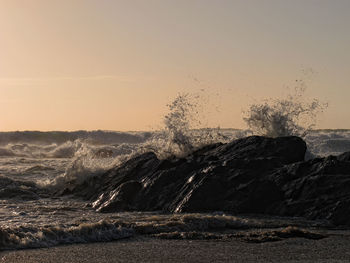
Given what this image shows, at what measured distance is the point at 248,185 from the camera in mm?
9453

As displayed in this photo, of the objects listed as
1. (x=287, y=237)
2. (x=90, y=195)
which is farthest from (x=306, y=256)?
(x=90, y=195)

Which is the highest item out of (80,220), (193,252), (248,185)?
(248,185)

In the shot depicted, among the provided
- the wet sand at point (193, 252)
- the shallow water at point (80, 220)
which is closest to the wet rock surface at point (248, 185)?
the shallow water at point (80, 220)

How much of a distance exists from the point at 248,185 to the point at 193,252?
10.2 ft

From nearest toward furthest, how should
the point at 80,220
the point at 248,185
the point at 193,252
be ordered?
the point at 193,252 → the point at 80,220 → the point at 248,185

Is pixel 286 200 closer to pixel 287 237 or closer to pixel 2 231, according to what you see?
pixel 287 237

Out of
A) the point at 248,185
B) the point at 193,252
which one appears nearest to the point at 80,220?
the point at 248,185

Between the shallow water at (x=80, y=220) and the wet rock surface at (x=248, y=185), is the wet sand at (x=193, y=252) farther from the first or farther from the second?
the wet rock surface at (x=248, y=185)

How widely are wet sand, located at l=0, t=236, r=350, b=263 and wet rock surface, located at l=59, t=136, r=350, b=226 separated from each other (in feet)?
5.24

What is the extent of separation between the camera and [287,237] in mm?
7195

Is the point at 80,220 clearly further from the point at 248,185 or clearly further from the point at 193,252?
the point at 193,252

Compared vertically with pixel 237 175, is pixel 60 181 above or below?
below

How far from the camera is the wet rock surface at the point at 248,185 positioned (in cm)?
887

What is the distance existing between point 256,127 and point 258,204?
5.13 metres
